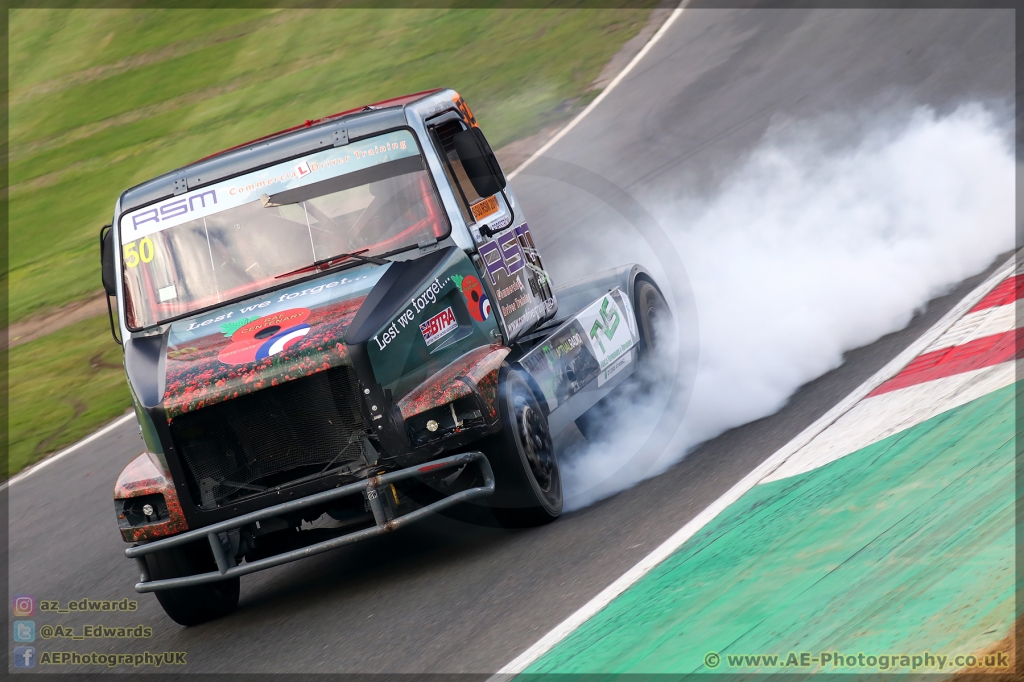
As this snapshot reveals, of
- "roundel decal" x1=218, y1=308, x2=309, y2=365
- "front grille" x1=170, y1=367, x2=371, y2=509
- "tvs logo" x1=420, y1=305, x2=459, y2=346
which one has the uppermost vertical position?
"roundel decal" x1=218, y1=308, x2=309, y2=365

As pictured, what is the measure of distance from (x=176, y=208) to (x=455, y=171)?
1663 mm

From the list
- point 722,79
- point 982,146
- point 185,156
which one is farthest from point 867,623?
point 185,156

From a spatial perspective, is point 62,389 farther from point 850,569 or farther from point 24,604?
point 850,569

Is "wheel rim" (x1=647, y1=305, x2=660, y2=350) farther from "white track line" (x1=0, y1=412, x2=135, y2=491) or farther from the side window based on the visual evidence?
"white track line" (x1=0, y1=412, x2=135, y2=491)

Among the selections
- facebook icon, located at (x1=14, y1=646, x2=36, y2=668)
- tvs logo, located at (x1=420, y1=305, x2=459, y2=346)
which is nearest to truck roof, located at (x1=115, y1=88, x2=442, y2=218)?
tvs logo, located at (x1=420, y1=305, x2=459, y2=346)

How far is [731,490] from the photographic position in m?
5.78

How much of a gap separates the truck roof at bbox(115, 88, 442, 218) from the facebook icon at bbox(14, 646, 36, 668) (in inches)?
102

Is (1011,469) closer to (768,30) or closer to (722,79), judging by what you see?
(722,79)

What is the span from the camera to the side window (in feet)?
21.8

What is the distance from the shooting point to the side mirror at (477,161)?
6.63 meters

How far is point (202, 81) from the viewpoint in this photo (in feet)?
72.7

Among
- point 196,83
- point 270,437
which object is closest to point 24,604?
point 270,437

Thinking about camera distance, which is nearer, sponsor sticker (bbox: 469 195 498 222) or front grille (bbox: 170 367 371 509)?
front grille (bbox: 170 367 371 509)

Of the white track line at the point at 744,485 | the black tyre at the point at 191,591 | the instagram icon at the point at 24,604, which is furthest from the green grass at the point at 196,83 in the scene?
the white track line at the point at 744,485
